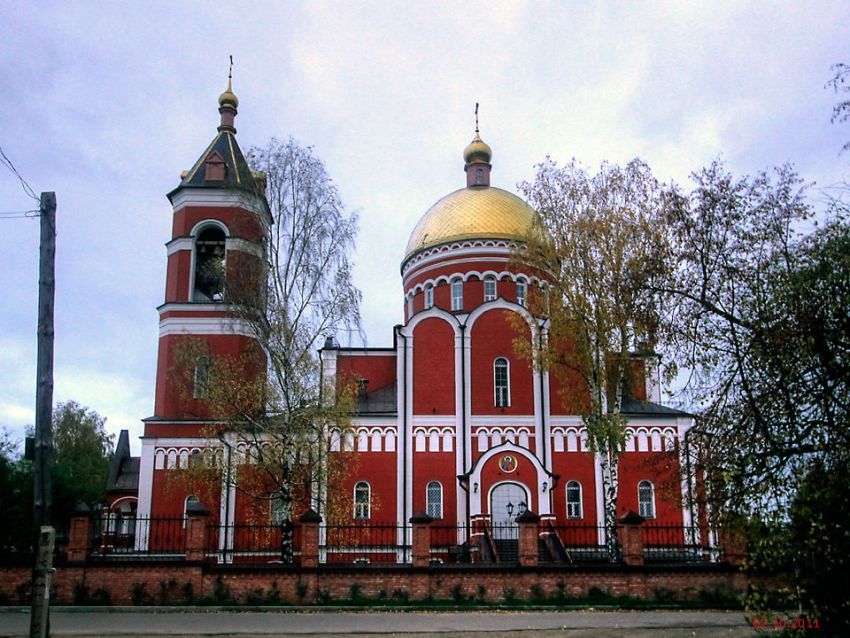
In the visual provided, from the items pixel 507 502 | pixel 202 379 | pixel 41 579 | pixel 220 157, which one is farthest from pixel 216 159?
pixel 41 579

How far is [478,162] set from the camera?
3077cm

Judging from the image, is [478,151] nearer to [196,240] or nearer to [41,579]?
[196,240]

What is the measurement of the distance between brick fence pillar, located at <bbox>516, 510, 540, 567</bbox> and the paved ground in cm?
149

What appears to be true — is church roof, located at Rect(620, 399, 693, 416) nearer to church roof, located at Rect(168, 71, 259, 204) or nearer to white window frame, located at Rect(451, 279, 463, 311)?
white window frame, located at Rect(451, 279, 463, 311)

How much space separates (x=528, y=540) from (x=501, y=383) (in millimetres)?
9024

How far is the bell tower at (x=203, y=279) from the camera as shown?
20391 mm

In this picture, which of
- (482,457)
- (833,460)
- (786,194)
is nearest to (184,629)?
(833,460)

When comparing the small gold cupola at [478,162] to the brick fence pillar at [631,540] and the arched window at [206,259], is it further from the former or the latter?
the brick fence pillar at [631,540]

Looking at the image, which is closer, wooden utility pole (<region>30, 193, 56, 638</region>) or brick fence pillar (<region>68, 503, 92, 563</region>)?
wooden utility pole (<region>30, 193, 56, 638</region>)

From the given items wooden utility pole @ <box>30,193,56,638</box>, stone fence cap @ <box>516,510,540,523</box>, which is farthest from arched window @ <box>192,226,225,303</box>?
wooden utility pole @ <box>30,193,56,638</box>

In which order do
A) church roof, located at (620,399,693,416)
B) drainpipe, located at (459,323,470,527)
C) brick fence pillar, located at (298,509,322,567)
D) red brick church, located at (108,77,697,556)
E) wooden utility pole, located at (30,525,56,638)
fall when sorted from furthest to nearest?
1. church roof, located at (620,399,693,416)
2. drainpipe, located at (459,323,470,527)
3. red brick church, located at (108,77,697,556)
4. brick fence pillar, located at (298,509,322,567)
5. wooden utility pole, located at (30,525,56,638)

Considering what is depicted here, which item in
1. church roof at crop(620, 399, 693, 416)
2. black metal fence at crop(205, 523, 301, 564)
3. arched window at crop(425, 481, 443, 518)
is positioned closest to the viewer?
black metal fence at crop(205, 523, 301, 564)

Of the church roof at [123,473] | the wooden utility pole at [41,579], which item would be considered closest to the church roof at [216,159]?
the church roof at [123,473]

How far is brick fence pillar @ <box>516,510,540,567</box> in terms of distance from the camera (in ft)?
50.9
